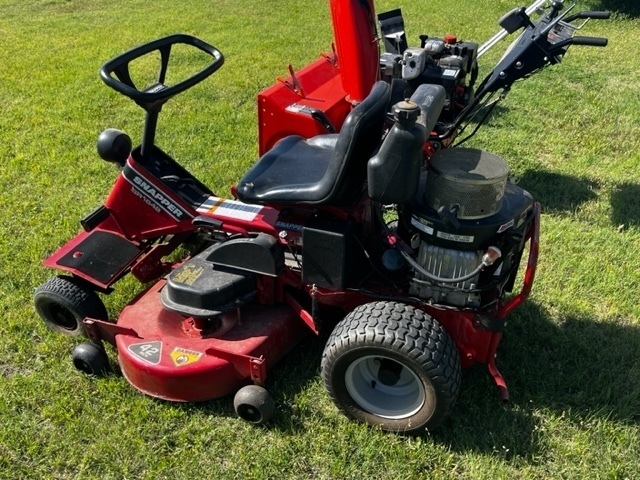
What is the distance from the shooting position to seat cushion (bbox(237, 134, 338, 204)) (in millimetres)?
2742

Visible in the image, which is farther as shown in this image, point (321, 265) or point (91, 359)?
point (91, 359)

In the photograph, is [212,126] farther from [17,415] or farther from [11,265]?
[17,415]

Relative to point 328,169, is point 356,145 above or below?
above

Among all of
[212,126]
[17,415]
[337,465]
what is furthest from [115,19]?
[337,465]

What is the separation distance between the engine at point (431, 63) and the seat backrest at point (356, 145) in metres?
1.93

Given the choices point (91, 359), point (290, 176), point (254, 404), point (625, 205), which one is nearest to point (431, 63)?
point (625, 205)

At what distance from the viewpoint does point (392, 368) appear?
2812mm

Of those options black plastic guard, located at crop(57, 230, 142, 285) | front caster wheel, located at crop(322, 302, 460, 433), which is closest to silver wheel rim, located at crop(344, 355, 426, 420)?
front caster wheel, located at crop(322, 302, 460, 433)

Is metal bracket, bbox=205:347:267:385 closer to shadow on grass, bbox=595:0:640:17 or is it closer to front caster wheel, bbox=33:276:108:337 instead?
front caster wheel, bbox=33:276:108:337

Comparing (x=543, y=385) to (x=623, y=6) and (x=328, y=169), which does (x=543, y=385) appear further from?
(x=623, y=6)

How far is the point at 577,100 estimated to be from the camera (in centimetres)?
678

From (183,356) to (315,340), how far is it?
74 cm

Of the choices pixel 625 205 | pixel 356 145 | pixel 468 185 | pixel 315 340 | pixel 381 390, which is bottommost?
pixel 625 205

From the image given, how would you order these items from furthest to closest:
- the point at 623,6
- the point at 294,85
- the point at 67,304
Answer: the point at 623,6 < the point at 294,85 < the point at 67,304
